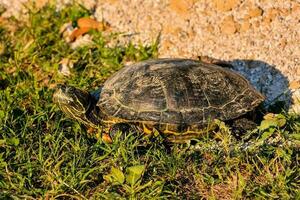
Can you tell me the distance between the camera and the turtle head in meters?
5.44

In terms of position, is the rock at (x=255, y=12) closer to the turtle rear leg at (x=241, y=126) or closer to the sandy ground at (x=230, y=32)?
the sandy ground at (x=230, y=32)

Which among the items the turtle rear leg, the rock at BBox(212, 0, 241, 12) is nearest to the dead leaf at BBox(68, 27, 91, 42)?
the rock at BBox(212, 0, 241, 12)

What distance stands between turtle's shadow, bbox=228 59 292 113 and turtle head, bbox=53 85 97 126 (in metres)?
1.68

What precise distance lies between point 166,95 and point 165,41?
5.29 ft

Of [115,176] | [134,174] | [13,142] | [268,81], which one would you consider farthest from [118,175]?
[268,81]

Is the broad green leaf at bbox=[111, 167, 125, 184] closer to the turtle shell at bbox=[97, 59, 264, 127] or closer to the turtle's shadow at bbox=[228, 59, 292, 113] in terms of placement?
the turtle shell at bbox=[97, 59, 264, 127]

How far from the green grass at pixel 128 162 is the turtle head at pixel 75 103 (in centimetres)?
13

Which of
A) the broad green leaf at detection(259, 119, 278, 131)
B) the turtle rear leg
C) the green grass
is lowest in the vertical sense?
the green grass

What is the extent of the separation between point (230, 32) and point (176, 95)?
164 cm

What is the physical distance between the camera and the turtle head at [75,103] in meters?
5.44

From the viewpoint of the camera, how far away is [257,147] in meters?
5.05

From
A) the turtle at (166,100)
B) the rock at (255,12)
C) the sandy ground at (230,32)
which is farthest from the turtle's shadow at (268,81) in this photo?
the rock at (255,12)

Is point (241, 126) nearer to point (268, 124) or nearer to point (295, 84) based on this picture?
point (268, 124)

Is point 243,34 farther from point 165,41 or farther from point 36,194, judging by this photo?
point 36,194
